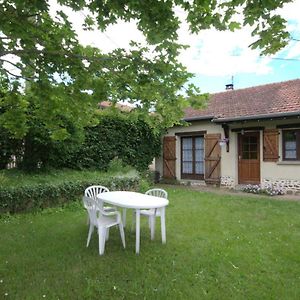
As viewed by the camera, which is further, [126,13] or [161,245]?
[161,245]

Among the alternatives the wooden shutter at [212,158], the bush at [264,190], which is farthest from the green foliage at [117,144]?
the bush at [264,190]

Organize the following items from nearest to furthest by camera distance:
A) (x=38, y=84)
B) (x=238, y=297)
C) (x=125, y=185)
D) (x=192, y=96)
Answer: (x=238, y=297)
(x=192, y=96)
(x=38, y=84)
(x=125, y=185)

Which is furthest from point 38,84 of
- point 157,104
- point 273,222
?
point 273,222

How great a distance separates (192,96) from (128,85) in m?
0.84

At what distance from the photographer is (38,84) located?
4387mm

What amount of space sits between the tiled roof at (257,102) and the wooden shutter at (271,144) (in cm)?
75

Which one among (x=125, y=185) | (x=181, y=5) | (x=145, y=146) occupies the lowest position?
(x=125, y=185)

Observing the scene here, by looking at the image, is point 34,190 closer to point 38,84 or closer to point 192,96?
point 38,84

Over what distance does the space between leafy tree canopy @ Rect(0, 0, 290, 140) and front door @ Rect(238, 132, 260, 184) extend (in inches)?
322

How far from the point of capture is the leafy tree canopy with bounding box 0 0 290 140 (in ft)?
10.4

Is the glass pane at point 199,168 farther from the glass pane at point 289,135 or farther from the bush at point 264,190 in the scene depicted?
the glass pane at point 289,135

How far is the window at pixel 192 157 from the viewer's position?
45.3 ft

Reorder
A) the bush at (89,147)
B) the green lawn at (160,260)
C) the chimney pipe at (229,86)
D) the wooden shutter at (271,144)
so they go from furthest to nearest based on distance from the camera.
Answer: the chimney pipe at (229,86), the wooden shutter at (271,144), the bush at (89,147), the green lawn at (160,260)

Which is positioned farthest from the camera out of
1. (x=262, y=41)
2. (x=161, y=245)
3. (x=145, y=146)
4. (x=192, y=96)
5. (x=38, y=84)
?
(x=145, y=146)
